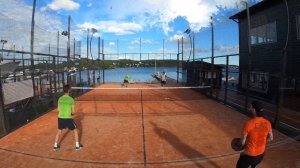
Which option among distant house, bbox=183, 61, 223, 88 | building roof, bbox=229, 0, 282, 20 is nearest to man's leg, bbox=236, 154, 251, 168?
distant house, bbox=183, 61, 223, 88

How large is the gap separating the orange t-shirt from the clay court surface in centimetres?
245

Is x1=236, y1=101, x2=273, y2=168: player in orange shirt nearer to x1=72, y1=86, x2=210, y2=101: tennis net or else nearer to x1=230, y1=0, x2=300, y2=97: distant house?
x1=230, y1=0, x2=300, y2=97: distant house

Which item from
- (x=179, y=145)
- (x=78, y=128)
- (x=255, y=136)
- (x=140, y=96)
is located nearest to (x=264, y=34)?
(x=140, y=96)

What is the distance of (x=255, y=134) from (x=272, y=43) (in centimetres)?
1604

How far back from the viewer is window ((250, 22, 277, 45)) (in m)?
19.7

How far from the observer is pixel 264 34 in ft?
68.7

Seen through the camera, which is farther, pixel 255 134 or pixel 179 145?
pixel 179 145

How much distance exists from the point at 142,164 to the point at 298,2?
13.6 m

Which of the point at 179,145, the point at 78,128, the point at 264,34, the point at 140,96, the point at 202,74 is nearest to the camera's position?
the point at 179,145

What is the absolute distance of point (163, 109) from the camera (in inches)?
613

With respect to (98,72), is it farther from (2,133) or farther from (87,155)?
(87,155)

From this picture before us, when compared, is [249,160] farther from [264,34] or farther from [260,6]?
[260,6]

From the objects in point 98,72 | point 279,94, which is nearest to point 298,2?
point 279,94

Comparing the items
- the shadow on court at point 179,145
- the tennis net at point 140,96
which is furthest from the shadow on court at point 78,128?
the tennis net at point 140,96
